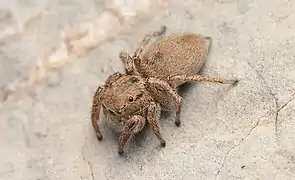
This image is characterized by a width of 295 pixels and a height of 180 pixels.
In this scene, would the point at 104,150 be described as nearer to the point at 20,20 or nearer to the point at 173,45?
the point at 173,45

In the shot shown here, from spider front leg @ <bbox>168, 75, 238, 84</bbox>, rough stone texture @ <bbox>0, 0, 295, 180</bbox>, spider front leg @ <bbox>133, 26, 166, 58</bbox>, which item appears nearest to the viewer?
rough stone texture @ <bbox>0, 0, 295, 180</bbox>

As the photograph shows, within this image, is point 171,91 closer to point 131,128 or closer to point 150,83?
point 150,83

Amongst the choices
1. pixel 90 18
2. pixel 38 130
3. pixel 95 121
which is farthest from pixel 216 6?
pixel 38 130

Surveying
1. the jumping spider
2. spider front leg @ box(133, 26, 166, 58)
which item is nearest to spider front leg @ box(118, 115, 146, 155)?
the jumping spider

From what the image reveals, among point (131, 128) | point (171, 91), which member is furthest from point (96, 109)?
point (171, 91)

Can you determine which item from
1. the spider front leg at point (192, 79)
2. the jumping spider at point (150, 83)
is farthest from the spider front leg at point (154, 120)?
the spider front leg at point (192, 79)

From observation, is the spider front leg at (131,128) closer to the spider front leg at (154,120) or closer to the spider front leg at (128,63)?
the spider front leg at (154,120)

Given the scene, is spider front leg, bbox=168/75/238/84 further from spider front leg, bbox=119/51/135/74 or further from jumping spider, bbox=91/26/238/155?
spider front leg, bbox=119/51/135/74
